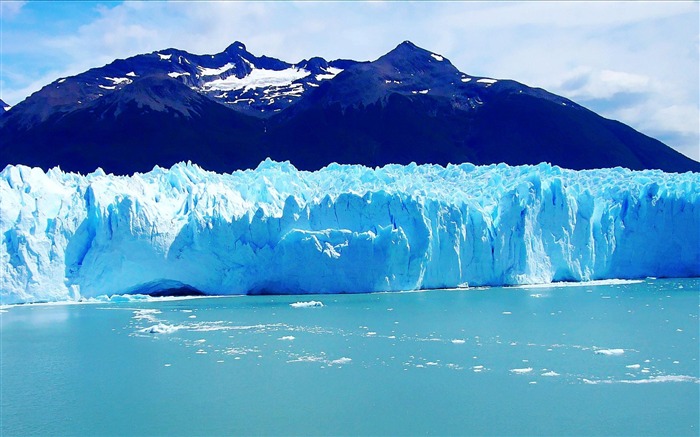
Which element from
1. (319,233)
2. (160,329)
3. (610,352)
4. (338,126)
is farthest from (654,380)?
(338,126)

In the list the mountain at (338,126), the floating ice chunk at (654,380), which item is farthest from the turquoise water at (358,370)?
the mountain at (338,126)

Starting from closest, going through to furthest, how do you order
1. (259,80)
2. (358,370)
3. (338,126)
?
1. (358,370)
2. (338,126)
3. (259,80)

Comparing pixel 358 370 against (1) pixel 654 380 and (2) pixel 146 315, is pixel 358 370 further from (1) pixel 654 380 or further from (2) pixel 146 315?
(2) pixel 146 315

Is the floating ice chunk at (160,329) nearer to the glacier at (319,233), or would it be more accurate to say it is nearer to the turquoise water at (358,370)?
the turquoise water at (358,370)

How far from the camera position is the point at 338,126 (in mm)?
50344

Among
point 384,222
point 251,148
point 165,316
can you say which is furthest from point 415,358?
point 251,148

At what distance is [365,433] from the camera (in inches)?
265

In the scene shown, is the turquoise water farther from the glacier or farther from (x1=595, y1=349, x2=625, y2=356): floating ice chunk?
the glacier

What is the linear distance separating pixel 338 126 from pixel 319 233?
33877mm

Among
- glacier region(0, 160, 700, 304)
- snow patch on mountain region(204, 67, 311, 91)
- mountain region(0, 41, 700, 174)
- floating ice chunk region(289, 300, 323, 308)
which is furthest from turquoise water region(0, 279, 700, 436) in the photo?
snow patch on mountain region(204, 67, 311, 91)

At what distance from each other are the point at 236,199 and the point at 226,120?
1315 inches

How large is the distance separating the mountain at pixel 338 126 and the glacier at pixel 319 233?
2627cm

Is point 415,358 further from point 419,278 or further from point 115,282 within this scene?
point 115,282

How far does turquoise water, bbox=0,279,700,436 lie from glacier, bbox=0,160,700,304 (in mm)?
2186
